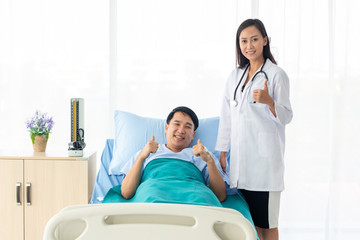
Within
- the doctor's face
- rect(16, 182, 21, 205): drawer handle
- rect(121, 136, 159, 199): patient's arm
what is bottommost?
rect(16, 182, 21, 205): drawer handle

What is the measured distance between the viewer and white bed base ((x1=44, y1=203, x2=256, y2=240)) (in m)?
1.12

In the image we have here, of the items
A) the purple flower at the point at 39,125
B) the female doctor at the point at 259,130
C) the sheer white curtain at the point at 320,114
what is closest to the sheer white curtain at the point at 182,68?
the sheer white curtain at the point at 320,114

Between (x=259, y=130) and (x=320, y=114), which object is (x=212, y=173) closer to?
(x=259, y=130)

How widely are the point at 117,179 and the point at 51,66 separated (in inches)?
40.5

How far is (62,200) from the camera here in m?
2.25

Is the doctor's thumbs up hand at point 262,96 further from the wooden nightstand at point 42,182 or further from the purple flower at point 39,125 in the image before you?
the purple flower at point 39,125

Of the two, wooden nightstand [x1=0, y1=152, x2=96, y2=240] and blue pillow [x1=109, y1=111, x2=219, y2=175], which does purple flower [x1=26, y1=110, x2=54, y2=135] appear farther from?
blue pillow [x1=109, y1=111, x2=219, y2=175]

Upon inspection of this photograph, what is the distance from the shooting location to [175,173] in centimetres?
184

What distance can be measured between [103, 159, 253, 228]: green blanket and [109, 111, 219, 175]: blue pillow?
0.37m

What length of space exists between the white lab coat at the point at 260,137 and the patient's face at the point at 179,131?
0.27 meters

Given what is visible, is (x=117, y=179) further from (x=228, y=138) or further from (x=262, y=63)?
(x=262, y=63)

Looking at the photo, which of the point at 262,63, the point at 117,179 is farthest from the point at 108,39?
the point at 262,63

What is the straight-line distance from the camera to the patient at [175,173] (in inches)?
61.9

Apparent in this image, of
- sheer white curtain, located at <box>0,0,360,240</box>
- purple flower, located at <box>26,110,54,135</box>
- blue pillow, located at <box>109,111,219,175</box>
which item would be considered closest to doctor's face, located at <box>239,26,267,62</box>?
blue pillow, located at <box>109,111,219,175</box>
